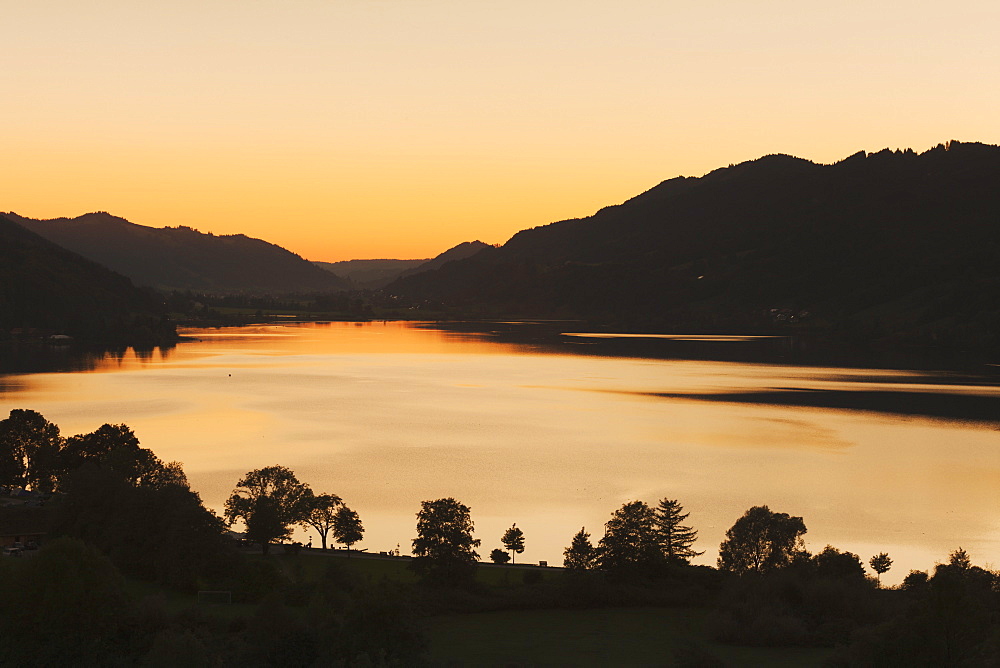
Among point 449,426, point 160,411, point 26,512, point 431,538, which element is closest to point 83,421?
point 160,411

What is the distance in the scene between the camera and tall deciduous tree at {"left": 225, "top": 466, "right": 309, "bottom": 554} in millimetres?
38594

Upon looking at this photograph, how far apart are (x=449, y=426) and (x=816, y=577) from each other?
51.2 m

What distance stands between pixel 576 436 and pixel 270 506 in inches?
1628

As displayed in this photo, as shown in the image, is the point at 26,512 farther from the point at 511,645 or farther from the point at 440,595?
the point at 511,645

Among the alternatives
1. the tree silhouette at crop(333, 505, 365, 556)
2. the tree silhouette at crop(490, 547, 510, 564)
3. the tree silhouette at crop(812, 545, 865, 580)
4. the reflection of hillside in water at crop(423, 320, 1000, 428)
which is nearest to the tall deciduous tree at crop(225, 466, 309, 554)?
the tree silhouette at crop(333, 505, 365, 556)

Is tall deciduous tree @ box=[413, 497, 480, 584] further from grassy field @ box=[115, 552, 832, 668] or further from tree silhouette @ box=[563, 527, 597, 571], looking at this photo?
tree silhouette @ box=[563, 527, 597, 571]

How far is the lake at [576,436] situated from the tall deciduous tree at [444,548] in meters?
8.55

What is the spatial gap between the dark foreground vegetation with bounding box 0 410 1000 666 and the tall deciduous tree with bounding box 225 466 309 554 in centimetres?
10

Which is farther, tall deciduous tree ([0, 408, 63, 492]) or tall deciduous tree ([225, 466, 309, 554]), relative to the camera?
tall deciduous tree ([0, 408, 63, 492])

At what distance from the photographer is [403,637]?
2419 centimetres

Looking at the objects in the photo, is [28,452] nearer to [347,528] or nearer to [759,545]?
[347,528]

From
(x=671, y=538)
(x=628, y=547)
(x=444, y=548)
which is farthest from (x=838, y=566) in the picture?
(x=444, y=548)

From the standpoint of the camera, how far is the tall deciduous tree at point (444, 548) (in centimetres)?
3388

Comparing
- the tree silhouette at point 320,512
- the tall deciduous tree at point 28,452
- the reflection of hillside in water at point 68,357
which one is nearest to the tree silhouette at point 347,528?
the tree silhouette at point 320,512
